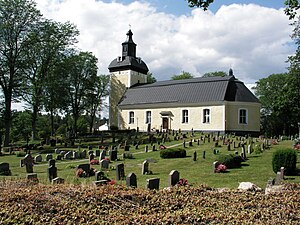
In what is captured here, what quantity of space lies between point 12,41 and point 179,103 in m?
20.5

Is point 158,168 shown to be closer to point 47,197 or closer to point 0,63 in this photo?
point 47,197

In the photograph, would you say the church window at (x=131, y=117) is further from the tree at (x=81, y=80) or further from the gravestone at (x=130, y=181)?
the gravestone at (x=130, y=181)

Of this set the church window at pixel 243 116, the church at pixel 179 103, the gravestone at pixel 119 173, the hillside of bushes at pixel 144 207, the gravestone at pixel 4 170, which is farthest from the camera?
the church window at pixel 243 116

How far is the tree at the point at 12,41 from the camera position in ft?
102

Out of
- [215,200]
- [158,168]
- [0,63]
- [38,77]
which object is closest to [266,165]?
[158,168]

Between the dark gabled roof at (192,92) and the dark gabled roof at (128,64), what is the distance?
4387mm

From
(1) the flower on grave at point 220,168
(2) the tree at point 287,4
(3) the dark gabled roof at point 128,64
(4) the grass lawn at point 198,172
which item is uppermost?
(3) the dark gabled roof at point 128,64

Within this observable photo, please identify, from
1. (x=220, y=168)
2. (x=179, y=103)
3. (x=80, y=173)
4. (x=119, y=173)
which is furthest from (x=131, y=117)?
(x=119, y=173)

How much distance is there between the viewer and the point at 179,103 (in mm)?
40625

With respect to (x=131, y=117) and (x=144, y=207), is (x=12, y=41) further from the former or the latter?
(x=144, y=207)

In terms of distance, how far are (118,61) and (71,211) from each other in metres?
47.1

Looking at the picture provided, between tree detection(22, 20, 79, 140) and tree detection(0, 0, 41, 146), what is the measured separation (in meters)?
0.86

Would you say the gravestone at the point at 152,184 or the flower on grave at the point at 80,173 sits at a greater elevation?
the gravestone at the point at 152,184

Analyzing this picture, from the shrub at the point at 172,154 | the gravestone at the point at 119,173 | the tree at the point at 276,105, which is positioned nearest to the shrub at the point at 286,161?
the gravestone at the point at 119,173
